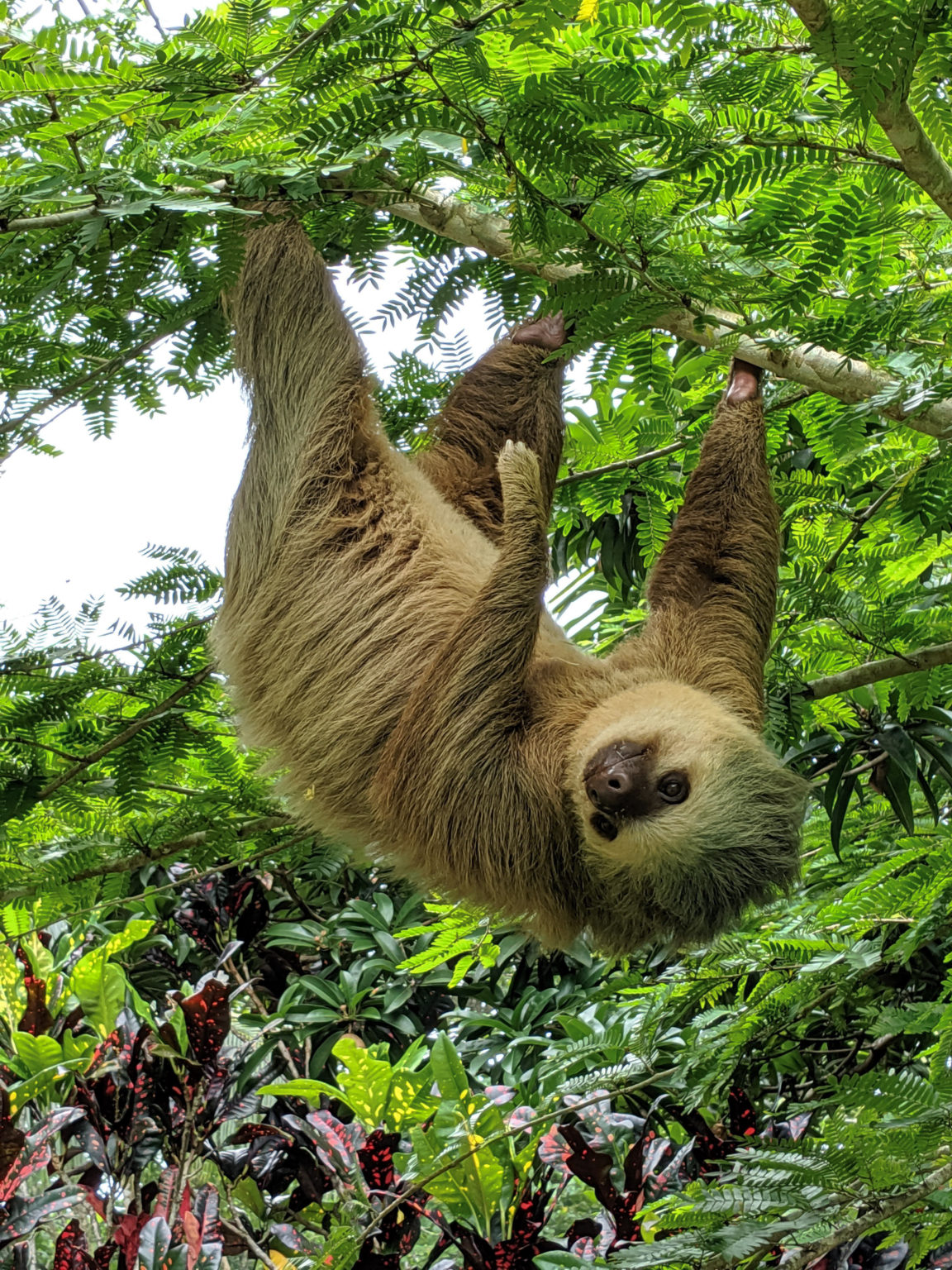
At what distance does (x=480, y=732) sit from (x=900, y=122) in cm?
234

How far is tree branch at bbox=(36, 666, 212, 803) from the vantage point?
426 centimetres

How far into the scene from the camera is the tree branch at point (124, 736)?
14.0 feet

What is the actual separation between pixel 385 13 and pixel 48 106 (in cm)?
83

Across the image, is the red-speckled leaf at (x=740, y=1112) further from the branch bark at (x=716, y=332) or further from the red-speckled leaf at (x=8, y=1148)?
the branch bark at (x=716, y=332)

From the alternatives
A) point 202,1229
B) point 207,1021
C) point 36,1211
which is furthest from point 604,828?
point 36,1211

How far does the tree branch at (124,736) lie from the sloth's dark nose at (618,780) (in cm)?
165

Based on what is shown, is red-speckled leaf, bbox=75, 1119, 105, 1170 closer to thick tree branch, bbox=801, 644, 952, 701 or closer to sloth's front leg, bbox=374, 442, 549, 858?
sloth's front leg, bbox=374, 442, 549, 858

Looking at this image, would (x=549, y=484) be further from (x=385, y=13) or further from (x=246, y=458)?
(x=385, y=13)

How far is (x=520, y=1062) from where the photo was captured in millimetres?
6617

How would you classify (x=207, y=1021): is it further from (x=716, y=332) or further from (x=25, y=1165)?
(x=716, y=332)

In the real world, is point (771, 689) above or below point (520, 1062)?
above

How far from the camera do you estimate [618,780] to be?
3.79 meters

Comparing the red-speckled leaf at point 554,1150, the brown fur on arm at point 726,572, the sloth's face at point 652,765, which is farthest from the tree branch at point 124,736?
the red-speckled leaf at point 554,1150

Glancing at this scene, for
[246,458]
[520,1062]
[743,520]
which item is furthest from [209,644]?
[520,1062]
